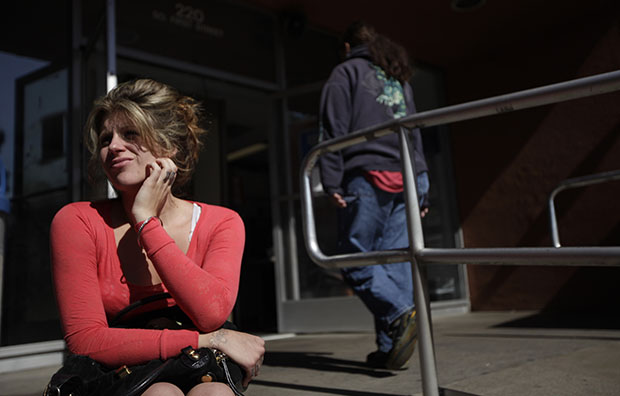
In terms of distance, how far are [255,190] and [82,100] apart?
3314 mm

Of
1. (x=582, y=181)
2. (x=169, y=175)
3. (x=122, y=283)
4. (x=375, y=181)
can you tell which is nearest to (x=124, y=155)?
(x=169, y=175)

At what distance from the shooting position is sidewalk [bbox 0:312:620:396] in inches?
77.0

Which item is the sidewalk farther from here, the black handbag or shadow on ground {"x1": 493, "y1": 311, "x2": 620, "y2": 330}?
the black handbag

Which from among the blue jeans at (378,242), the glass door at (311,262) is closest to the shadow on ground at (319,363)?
the blue jeans at (378,242)

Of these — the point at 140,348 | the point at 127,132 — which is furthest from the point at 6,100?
the point at 140,348

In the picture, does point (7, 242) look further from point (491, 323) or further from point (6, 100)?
point (491, 323)

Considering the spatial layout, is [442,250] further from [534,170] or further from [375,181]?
[534,170]

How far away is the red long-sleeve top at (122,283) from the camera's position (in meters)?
1.14

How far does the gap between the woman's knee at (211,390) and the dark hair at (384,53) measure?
1.94 m

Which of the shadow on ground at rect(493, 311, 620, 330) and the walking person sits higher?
the walking person

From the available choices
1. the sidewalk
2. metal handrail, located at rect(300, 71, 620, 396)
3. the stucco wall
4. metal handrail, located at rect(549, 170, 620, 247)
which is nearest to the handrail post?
metal handrail, located at rect(300, 71, 620, 396)

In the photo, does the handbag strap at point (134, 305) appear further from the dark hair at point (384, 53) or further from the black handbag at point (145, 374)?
the dark hair at point (384, 53)

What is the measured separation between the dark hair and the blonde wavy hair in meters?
1.44

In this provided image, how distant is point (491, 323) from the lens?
4199 mm
